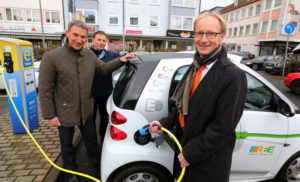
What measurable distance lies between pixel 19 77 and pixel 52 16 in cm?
2333

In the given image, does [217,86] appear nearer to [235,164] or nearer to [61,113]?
[235,164]

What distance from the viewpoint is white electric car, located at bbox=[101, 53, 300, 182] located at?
1931 millimetres

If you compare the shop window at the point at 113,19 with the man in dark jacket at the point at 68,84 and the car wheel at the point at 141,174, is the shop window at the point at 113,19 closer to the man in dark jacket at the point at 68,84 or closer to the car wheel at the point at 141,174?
the man in dark jacket at the point at 68,84

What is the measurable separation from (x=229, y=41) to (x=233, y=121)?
41390mm

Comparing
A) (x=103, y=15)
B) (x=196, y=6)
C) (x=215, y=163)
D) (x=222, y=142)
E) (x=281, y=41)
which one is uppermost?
(x=196, y=6)

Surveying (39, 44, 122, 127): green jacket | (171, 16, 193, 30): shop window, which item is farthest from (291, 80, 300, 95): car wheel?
(171, 16, 193, 30): shop window

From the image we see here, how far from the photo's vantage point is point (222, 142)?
1.34 m

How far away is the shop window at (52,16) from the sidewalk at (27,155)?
74.8 ft

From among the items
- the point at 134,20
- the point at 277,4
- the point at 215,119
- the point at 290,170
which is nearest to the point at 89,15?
the point at 134,20

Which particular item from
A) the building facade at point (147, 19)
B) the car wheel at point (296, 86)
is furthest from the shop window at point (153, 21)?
the car wheel at point (296, 86)

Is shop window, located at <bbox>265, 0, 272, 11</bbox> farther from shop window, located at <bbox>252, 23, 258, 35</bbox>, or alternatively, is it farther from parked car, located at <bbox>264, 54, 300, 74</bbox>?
parked car, located at <bbox>264, 54, 300, 74</bbox>

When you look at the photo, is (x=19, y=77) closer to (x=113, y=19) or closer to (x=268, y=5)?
(x=113, y=19)

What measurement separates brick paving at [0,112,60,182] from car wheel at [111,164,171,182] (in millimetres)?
1266

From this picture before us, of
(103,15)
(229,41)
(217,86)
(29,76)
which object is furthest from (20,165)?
(229,41)
